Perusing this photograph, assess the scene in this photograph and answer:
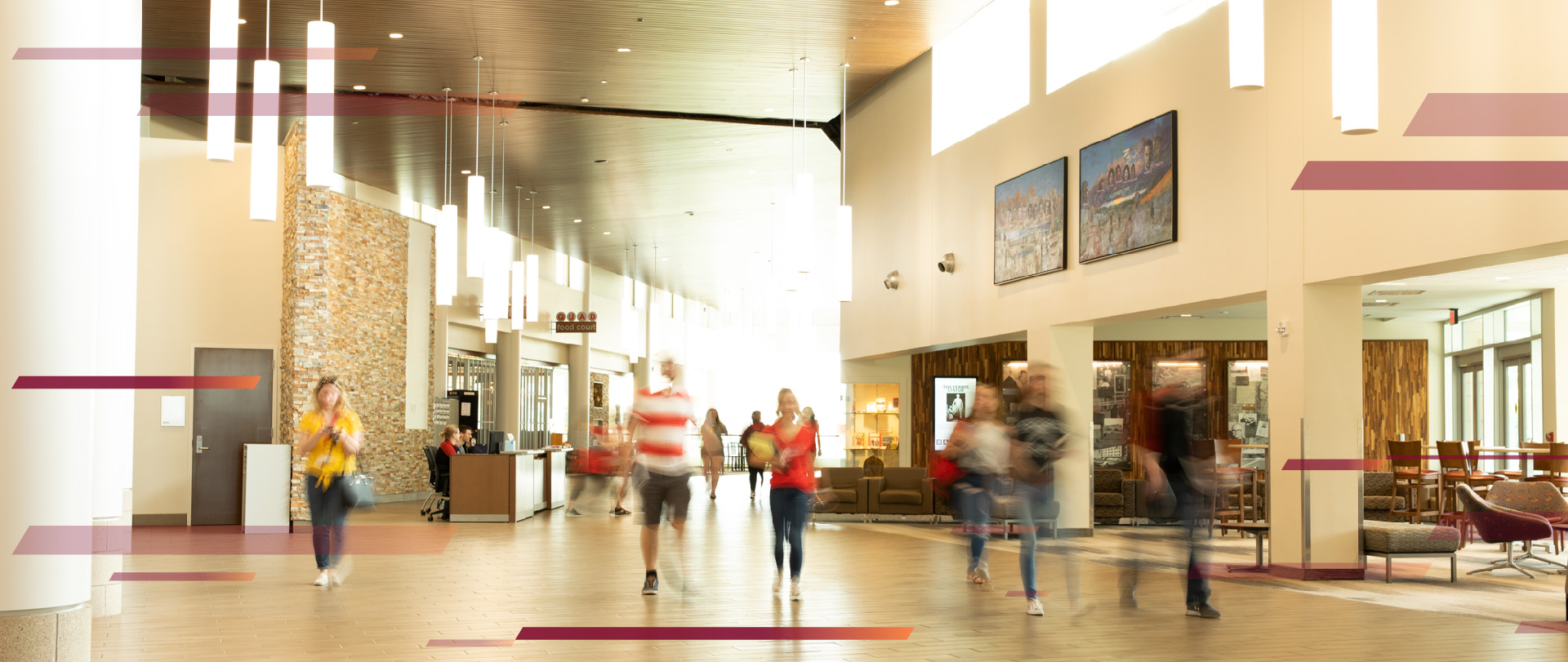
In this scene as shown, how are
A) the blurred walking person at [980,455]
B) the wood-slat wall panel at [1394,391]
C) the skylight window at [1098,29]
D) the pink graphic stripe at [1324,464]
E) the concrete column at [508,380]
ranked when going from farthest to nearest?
the concrete column at [508,380] < the wood-slat wall panel at [1394,391] < the skylight window at [1098,29] < the pink graphic stripe at [1324,464] < the blurred walking person at [980,455]

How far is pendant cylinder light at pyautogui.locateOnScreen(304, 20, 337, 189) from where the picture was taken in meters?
6.70

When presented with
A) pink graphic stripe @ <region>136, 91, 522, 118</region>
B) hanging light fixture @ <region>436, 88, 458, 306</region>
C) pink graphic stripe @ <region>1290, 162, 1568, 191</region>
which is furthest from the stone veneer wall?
pink graphic stripe @ <region>1290, 162, 1568, 191</region>

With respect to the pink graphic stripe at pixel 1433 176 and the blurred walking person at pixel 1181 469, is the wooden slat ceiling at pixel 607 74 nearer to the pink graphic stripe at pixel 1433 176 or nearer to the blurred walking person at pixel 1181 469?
the pink graphic stripe at pixel 1433 176

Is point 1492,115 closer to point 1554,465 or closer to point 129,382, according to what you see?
point 1554,465

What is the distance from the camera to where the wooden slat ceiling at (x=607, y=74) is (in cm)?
1160

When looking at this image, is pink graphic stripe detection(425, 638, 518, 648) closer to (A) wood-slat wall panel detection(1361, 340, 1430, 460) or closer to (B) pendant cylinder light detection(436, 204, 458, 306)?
(B) pendant cylinder light detection(436, 204, 458, 306)

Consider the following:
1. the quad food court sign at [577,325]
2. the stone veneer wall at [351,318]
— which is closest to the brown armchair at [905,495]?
the stone veneer wall at [351,318]

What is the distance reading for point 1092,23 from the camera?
11.5 metres

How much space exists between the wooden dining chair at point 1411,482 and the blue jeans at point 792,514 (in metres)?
9.32

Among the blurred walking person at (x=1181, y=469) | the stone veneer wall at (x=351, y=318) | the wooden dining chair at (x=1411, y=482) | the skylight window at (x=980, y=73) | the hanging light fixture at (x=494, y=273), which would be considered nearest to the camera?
the blurred walking person at (x=1181, y=469)

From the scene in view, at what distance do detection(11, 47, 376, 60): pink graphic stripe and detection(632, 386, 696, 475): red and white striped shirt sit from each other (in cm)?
280

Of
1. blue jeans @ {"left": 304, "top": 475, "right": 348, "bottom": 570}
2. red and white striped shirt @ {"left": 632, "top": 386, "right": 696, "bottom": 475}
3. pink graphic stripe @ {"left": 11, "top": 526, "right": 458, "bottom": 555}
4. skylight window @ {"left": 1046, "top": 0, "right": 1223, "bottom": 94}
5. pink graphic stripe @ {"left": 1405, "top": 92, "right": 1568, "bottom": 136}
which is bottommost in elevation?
pink graphic stripe @ {"left": 11, "top": 526, "right": 458, "bottom": 555}

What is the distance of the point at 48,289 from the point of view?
379cm

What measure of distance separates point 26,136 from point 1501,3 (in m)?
7.71
